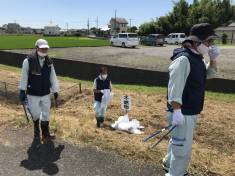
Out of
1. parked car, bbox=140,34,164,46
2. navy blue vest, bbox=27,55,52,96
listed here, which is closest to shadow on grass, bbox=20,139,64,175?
navy blue vest, bbox=27,55,52,96

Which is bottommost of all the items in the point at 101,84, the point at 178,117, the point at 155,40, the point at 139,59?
the point at 139,59

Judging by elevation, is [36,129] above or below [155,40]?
below

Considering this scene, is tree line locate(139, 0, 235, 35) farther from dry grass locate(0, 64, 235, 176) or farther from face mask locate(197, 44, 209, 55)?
face mask locate(197, 44, 209, 55)

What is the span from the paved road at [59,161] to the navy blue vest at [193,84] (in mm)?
1175

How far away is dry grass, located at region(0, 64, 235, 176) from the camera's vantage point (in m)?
5.25

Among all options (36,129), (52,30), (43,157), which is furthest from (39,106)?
(52,30)

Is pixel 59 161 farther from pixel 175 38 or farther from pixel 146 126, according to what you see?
pixel 175 38

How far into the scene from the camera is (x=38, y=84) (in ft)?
20.3

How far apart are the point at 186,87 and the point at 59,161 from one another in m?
2.30

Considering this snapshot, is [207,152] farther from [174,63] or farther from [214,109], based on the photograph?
[214,109]

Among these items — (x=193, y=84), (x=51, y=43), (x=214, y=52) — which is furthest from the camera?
(x=51, y=43)

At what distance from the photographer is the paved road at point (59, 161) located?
4844 millimetres

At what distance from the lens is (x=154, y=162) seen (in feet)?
16.7

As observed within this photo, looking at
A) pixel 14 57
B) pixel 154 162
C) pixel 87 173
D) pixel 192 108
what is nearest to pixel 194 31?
pixel 192 108
